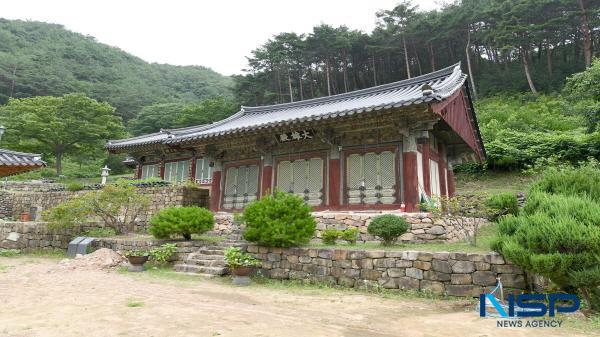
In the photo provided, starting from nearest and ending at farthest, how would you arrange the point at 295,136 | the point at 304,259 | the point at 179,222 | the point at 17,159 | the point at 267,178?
1. the point at 304,259
2. the point at 17,159
3. the point at 179,222
4. the point at 295,136
5. the point at 267,178

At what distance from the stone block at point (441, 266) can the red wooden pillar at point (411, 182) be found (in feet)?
13.0

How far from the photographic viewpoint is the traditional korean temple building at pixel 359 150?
451 inches

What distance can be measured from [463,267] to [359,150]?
6.42 m

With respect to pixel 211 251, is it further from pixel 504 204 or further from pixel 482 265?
pixel 504 204

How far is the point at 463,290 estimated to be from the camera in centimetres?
698

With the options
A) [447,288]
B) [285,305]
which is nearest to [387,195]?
[447,288]

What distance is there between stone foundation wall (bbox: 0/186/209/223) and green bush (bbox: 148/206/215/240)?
4724 millimetres

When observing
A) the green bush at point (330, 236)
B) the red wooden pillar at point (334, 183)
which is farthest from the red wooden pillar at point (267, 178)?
the green bush at point (330, 236)

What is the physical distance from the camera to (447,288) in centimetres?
714

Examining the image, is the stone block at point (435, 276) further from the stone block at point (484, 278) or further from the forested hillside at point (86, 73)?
the forested hillside at point (86, 73)

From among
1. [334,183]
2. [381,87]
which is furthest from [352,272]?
[381,87]

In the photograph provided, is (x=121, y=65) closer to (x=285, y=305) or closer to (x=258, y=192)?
(x=258, y=192)

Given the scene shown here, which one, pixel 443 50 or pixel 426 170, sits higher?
pixel 443 50

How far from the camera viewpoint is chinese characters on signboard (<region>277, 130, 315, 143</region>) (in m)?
13.6
